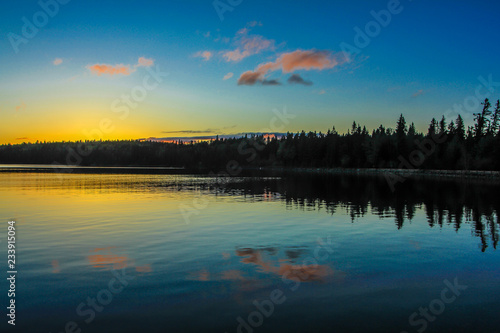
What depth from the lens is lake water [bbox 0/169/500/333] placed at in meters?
12.0

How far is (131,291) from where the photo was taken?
14.4m

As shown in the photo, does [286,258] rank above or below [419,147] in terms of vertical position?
below

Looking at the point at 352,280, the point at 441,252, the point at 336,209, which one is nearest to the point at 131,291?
the point at 352,280

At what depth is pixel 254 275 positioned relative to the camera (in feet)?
54.0

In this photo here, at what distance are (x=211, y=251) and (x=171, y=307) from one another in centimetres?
827

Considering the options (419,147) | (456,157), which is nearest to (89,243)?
(456,157)

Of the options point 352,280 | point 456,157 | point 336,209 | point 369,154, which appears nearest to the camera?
point 352,280

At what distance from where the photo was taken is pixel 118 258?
19266 millimetres

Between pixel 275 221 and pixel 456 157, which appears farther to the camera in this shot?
pixel 456 157

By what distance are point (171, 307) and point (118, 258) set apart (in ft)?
25.2

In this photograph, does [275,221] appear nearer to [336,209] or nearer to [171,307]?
[336,209]

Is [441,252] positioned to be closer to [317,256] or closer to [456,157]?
[317,256]

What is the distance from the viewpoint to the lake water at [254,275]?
12.0 meters

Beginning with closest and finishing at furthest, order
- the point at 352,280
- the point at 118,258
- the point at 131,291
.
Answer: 1. the point at 131,291
2. the point at 352,280
3. the point at 118,258
